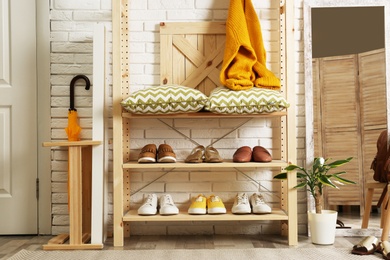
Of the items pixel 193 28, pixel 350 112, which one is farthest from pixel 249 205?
pixel 193 28

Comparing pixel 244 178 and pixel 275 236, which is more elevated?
pixel 244 178

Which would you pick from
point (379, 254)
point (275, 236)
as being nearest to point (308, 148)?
point (275, 236)

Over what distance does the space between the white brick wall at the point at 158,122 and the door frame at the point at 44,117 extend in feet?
0.12

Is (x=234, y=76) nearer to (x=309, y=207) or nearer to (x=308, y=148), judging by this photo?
(x=308, y=148)

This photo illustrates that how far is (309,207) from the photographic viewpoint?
2.66 metres

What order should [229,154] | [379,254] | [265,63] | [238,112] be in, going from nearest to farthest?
[379,254] < [238,112] < [265,63] < [229,154]

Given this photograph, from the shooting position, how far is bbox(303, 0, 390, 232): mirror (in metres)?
2.64

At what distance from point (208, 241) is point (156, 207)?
0.35 metres

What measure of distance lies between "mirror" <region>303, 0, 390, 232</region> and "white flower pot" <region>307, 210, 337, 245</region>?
24 cm

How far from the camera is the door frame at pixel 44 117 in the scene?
2742 millimetres

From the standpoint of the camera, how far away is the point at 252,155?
2.50m

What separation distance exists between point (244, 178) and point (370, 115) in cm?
81

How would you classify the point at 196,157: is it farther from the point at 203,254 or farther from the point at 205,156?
the point at 203,254

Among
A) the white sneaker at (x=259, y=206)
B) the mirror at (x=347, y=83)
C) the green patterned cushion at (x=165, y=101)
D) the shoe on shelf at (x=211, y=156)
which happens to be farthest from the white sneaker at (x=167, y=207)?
the mirror at (x=347, y=83)
